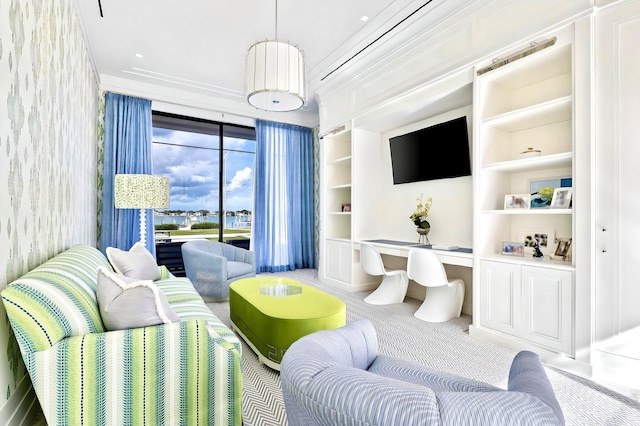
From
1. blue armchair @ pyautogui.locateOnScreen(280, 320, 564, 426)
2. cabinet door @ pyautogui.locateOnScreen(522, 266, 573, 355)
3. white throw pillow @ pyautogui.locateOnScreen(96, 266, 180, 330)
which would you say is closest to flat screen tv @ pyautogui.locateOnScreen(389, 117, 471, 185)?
cabinet door @ pyautogui.locateOnScreen(522, 266, 573, 355)

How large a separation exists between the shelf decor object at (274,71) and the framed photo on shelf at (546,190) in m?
2.14

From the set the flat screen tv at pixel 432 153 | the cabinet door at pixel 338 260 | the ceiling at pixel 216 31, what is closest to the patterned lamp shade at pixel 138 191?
the ceiling at pixel 216 31

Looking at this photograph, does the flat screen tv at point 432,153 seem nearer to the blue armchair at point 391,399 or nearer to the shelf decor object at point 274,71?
the shelf decor object at point 274,71

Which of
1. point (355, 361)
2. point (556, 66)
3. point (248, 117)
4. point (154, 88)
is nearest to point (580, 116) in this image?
point (556, 66)

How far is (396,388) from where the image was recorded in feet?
2.41

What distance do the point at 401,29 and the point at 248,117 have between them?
318 centimetres

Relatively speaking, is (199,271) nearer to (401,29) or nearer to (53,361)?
(53,361)

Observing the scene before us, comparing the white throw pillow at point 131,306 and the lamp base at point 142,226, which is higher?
the lamp base at point 142,226

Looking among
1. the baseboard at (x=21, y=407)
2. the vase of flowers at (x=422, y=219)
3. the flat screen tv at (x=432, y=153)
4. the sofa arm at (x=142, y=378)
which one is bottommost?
the baseboard at (x=21, y=407)

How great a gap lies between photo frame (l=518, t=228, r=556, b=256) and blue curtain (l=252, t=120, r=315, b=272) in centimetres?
379

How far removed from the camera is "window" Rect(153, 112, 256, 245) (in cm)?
618

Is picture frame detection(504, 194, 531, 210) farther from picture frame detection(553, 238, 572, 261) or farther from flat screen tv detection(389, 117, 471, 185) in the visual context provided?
flat screen tv detection(389, 117, 471, 185)

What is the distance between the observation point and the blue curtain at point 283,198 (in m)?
5.69

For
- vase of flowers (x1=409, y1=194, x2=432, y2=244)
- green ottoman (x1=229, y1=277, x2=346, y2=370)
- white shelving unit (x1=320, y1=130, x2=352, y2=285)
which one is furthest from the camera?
white shelving unit (x1=320, y1=130, x2=352, y2=285)
